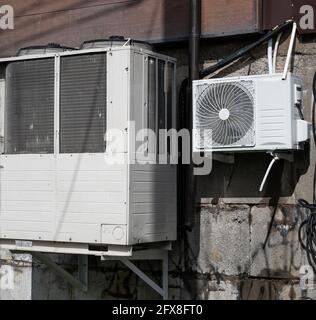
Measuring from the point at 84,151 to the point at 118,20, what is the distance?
1494 millimetres

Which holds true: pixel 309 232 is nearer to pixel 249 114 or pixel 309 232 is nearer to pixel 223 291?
pixel 223 291

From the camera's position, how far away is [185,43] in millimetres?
5961

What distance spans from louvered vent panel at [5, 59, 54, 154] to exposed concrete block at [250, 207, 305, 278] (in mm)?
1832

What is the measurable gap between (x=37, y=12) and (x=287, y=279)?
11.7 ft

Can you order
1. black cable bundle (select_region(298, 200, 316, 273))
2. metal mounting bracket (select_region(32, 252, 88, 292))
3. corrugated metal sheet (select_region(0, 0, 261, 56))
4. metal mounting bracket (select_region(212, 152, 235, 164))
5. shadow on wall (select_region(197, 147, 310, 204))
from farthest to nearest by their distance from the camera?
1. metal mounting bracket (select_region(32, 252, 88, 292))
2. corrugated metal sheet (select_region(0, 0, 261, 56))
3. metal mounting bracket (select_region(212, 152, 235, 164))
4. shadow on wall (select_region(197, 147, 310, 204))
5. black cable bundle (select_region(298, 200, 316, 273))

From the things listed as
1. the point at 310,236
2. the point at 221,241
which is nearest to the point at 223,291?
the point at 221,241

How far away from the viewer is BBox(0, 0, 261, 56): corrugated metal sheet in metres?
5.72

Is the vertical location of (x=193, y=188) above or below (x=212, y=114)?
below

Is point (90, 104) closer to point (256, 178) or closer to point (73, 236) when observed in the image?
point (73, 236)

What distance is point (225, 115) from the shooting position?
530 cm

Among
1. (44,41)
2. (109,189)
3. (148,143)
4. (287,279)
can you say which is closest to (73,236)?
(109,189)

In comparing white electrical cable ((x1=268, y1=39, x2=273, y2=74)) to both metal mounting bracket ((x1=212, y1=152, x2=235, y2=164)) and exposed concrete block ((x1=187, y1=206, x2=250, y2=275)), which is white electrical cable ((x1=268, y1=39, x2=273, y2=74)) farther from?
exposed concrete block ((x1=187, y1=206, x2=250, y2=275))

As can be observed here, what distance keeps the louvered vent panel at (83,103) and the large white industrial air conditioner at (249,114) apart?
2.52 feet

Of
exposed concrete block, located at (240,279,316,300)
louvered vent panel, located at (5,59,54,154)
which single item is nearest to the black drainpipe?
exposed concrete block, located at (240,279,316,300)
